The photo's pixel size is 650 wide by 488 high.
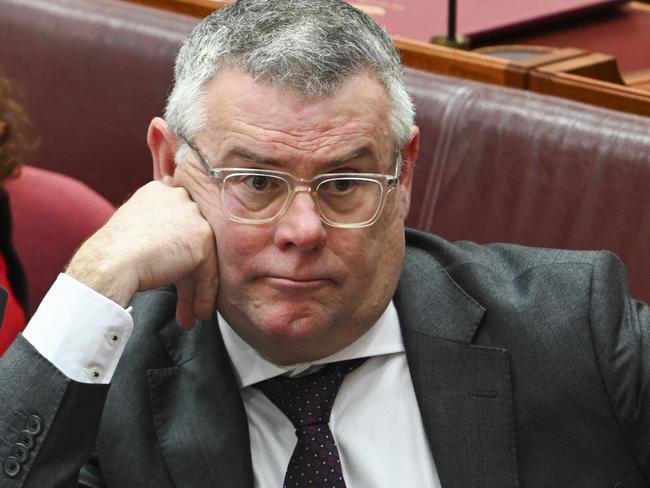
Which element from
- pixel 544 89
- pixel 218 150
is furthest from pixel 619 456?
pixel 544 89

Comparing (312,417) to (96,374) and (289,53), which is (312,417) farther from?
(289,53)

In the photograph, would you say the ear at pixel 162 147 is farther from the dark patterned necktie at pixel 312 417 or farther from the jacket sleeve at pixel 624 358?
the jacket sleeve at pixel 624 358

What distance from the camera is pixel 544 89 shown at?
2100 mm

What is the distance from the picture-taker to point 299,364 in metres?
1.45

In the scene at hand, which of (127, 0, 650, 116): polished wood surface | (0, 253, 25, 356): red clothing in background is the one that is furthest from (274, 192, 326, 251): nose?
(127, 0, 650, 116): polished wood surface

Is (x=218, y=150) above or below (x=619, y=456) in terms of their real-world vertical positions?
above

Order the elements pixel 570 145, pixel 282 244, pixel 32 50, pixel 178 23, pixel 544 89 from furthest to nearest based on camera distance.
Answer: pixel 32 50
pixel 178 23
pixel 544 89
pixel 570 145
pixel 282 244

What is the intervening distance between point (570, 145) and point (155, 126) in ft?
2.36

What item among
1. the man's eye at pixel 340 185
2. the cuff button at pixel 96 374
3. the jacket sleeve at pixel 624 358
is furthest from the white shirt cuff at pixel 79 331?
the jacket sleeve at pixel 624 358

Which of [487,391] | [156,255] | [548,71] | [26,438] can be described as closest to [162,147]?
[156,255]

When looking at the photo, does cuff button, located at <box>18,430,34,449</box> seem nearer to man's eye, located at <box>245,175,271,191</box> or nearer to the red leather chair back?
man's eye, located at <box>245,175,271,191</box>

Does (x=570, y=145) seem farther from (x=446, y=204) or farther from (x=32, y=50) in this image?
(x=32, y=50)

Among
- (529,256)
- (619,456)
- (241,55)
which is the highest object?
(241,55)

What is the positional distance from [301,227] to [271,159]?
0.08 meters
